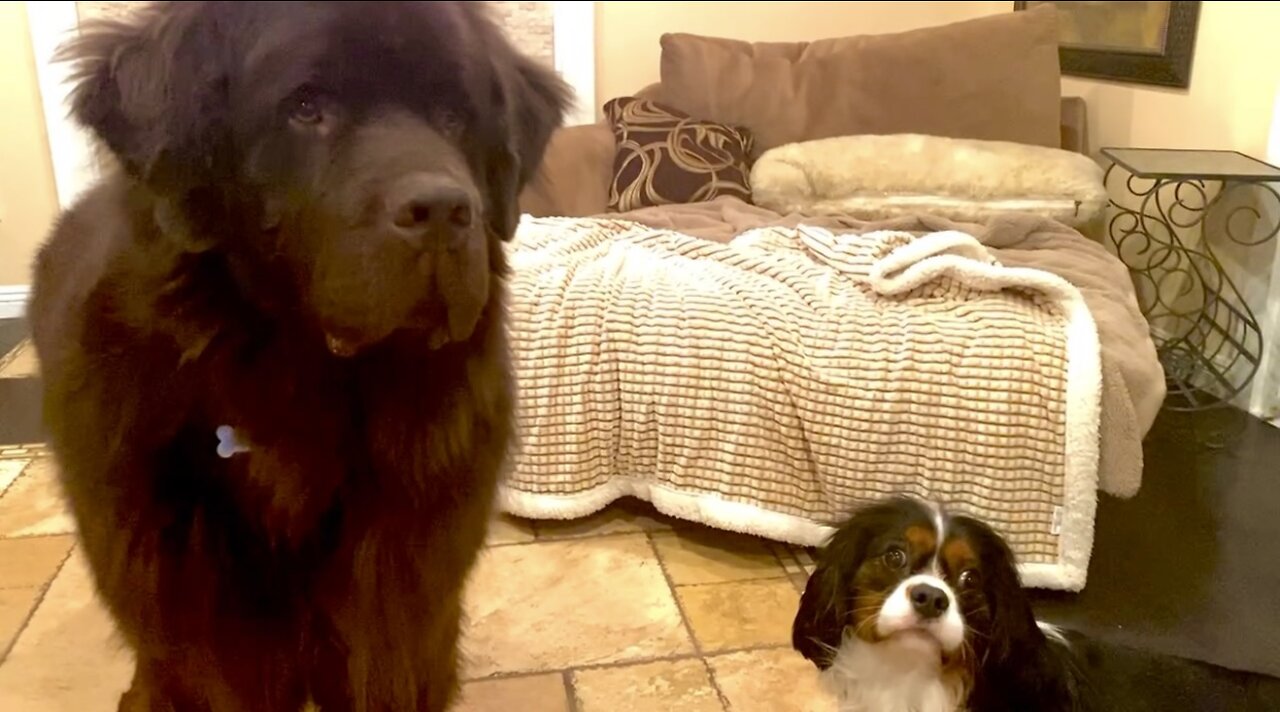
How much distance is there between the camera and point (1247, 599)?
6.75 feet

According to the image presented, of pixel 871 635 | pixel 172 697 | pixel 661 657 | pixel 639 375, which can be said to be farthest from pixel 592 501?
pixel 172 697

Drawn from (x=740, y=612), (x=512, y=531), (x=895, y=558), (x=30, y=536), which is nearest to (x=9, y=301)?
(x=30, y=536)

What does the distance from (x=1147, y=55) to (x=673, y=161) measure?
1.50m

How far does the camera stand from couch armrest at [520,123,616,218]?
3125mm

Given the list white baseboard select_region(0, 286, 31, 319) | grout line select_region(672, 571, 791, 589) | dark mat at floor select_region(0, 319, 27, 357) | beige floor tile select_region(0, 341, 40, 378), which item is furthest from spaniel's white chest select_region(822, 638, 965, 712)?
white baseboard select_region(0, 286, 31, 319)

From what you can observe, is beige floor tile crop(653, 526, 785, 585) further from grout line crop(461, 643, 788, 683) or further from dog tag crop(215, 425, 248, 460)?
dog tag crop(215, 425, 248, 460)

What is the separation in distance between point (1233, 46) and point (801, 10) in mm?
1491

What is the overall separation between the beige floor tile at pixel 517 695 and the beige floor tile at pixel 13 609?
0.82 m

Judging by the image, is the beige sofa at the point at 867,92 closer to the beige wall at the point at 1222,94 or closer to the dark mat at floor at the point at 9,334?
the beige wall at the point at 1222,94

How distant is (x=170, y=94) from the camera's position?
3.13 feet

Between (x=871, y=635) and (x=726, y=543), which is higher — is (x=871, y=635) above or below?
above

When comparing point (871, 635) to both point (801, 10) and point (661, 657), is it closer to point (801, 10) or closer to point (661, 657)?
point (661, 657)

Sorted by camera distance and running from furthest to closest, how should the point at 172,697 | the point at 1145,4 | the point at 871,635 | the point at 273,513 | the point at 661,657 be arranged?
the point at 1145,4 → the point at 661,657 → the point at 871,635 → the point at 172,697 → the point at 273,513

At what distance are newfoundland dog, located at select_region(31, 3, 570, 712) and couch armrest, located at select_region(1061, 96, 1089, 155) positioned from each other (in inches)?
102
